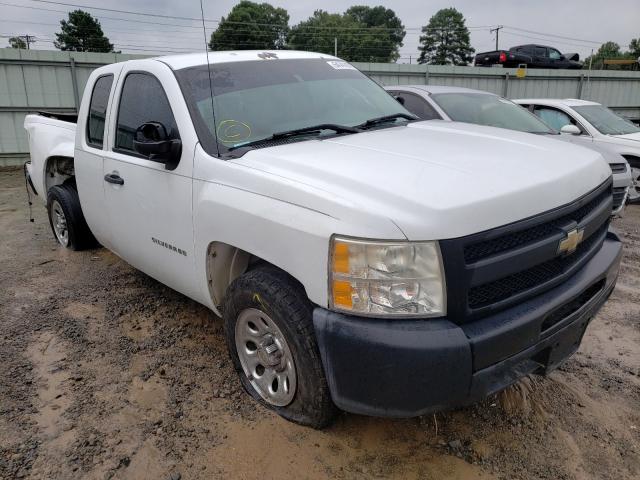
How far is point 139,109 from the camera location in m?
3.47

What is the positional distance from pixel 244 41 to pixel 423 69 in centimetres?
3191

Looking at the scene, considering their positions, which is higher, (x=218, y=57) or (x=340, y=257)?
(x=218, y=57)

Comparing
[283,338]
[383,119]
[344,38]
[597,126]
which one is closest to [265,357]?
[283,338]

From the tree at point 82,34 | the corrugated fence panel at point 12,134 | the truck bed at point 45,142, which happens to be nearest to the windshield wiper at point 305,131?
the truck bed at point 45,142

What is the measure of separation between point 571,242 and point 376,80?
538 inches

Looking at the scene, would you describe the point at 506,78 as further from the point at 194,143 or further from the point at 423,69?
the point at 194,143

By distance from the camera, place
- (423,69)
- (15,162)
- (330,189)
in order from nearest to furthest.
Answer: (330,189) → (15,162) → (423,69)

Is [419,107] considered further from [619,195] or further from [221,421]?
[221,421]

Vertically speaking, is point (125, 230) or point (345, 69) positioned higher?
point (345, 69)

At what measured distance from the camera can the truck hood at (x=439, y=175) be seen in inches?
78.4

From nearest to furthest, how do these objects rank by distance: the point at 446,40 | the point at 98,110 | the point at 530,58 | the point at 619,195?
1. the point at 98,110
2. the point at 619,195
3. the point at 530,58
4. the point at 446,40

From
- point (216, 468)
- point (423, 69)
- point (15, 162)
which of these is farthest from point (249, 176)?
point (423, 69)

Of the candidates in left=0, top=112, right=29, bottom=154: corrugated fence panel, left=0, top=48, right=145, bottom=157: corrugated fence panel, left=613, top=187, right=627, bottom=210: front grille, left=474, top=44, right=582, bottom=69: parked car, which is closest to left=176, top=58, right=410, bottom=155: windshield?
left=613, top=187, right=627, bottom=210: front grille

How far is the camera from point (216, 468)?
93.4 inches
